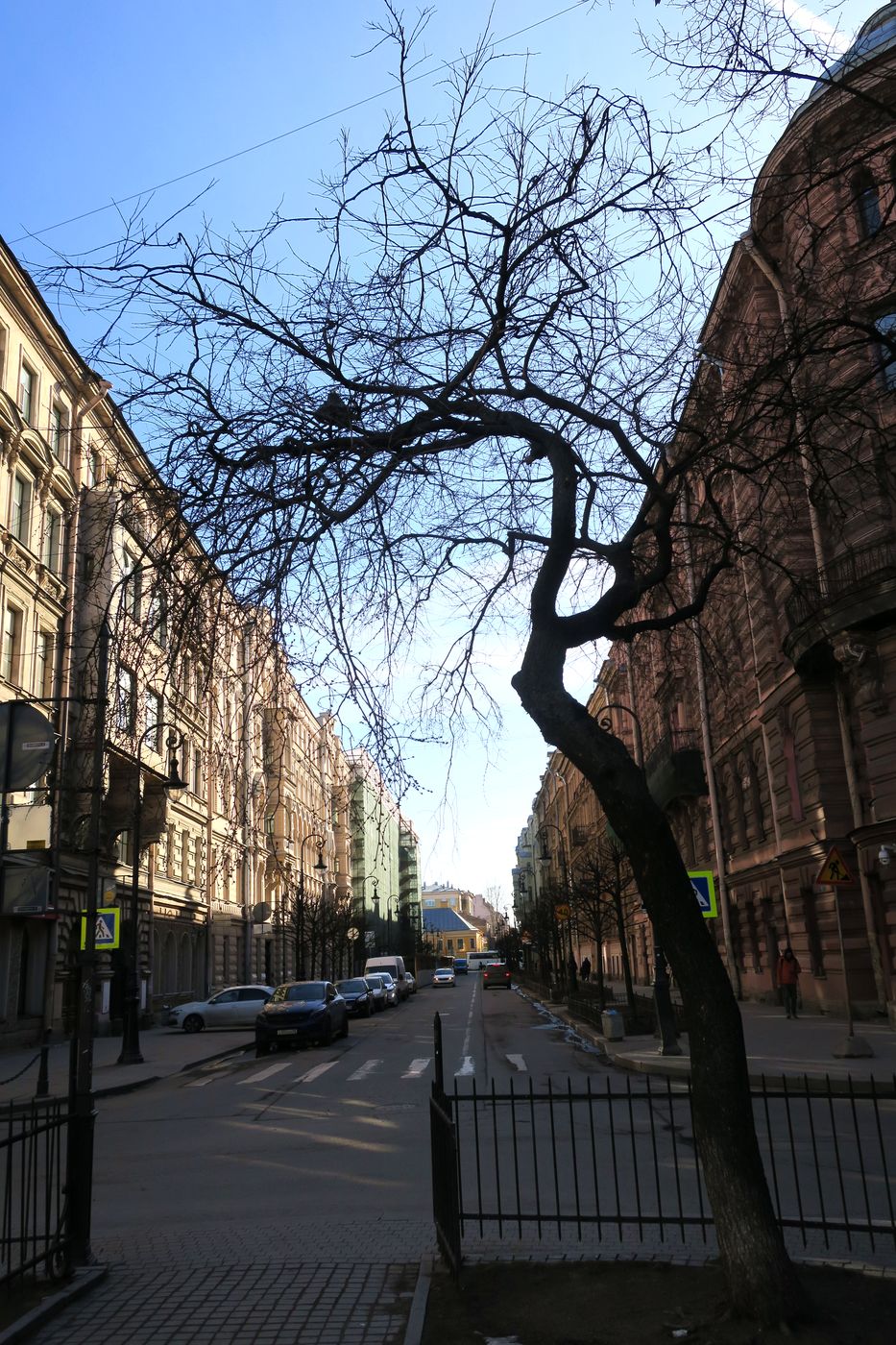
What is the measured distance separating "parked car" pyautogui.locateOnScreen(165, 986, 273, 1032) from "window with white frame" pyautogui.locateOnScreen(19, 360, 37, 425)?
19.7 meters

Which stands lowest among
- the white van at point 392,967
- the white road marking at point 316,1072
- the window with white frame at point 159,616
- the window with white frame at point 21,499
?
the white road marking at point 316,1072

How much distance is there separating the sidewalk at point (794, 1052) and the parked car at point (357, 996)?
14927 millimetres

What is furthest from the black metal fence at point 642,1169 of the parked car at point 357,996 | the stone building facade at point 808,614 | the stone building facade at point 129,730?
the parked car at point 357,996

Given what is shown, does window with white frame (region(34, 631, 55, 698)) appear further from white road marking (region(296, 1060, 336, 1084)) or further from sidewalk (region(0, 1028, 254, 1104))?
white road marking (region(296, 1060, 336, 1084))

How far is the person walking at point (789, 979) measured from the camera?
1040 inches

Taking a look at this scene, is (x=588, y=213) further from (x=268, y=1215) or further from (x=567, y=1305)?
(x=268, y=1215)

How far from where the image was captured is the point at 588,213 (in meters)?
7.21

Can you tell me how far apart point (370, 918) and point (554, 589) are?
4475 inches

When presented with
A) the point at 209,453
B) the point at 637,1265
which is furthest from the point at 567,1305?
the point at 209,453

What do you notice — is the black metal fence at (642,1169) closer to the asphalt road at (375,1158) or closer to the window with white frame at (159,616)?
the asphalt road at (375,1158)

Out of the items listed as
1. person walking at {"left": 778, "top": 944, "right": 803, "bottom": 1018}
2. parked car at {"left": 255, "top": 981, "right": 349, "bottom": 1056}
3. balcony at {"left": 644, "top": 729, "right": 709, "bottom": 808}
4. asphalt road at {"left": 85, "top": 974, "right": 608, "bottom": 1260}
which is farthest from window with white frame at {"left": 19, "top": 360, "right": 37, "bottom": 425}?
person walking at {"left": 778, "top": 944, "right": 803, "bottom": 1018}

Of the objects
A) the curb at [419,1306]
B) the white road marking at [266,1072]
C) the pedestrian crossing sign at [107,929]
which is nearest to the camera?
the curb at [419,1306]

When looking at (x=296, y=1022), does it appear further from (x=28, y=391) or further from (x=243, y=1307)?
(x=243, y=1307)

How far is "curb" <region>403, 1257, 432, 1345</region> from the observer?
212 inches
